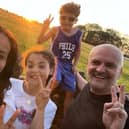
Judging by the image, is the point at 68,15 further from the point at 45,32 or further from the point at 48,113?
the point at 48,113

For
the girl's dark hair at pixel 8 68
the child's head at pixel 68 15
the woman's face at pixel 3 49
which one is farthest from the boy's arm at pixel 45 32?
the woman's face at pixel 3 49

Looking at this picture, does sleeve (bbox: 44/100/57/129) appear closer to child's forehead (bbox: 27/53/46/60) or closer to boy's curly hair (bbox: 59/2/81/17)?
child's forehead (bbox: 27/53/46/60)

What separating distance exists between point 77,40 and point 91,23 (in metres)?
19.1

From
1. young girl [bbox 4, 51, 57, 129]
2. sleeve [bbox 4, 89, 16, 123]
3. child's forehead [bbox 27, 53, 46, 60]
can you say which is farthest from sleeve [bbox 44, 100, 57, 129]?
child's forehead [bbox 27, 53, 46, 60]

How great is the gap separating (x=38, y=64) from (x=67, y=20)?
2.04 metres

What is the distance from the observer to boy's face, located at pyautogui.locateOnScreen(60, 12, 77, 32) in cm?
595

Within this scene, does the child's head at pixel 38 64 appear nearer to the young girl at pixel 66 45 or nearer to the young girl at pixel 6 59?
the young girl at pixel 6 59

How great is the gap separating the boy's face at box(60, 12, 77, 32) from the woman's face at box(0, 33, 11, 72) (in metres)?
3.09

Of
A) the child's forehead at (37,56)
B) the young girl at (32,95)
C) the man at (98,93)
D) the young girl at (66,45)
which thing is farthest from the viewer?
the young girl at (66,45)

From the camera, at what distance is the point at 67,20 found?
598 cm

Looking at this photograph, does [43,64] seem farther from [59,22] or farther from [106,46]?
[59,22]

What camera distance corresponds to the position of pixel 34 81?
3.84 meters

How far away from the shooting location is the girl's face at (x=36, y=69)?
388cm

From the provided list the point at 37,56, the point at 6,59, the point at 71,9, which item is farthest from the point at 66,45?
the point at 6,59
